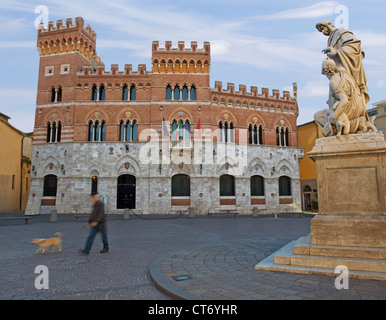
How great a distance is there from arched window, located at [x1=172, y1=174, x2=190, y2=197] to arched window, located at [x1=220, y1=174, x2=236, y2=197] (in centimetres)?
332

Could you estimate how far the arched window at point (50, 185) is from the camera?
24594mm

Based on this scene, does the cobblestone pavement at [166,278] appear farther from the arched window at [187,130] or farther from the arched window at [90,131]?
the arched window at [90,131]

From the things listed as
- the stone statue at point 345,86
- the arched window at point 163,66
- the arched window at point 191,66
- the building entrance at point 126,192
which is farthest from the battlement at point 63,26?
the stone statue at point 345,86

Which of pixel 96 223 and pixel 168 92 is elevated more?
pixel 168 92

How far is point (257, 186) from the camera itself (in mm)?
26516

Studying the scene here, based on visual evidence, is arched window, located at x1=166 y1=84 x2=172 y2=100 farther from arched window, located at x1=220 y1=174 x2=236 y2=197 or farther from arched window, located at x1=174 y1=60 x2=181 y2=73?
arched window, located at x1=220 y1=174 x2=236 y2=197

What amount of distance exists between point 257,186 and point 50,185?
64.8 feet

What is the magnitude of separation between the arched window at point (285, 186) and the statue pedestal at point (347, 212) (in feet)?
74.9

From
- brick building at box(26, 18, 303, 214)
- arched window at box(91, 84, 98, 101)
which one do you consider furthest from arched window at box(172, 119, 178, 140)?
arched window at box(91, 84, 98, 101)

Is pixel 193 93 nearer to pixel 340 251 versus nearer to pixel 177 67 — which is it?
pixel 177 67

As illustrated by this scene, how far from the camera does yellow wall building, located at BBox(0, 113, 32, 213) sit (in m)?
26.8

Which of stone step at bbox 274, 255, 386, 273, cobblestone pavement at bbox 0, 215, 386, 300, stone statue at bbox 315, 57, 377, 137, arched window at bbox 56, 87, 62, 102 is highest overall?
arched window at bbox 56, 87, 62, 102

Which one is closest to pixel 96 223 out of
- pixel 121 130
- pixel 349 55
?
pixel 349 55
